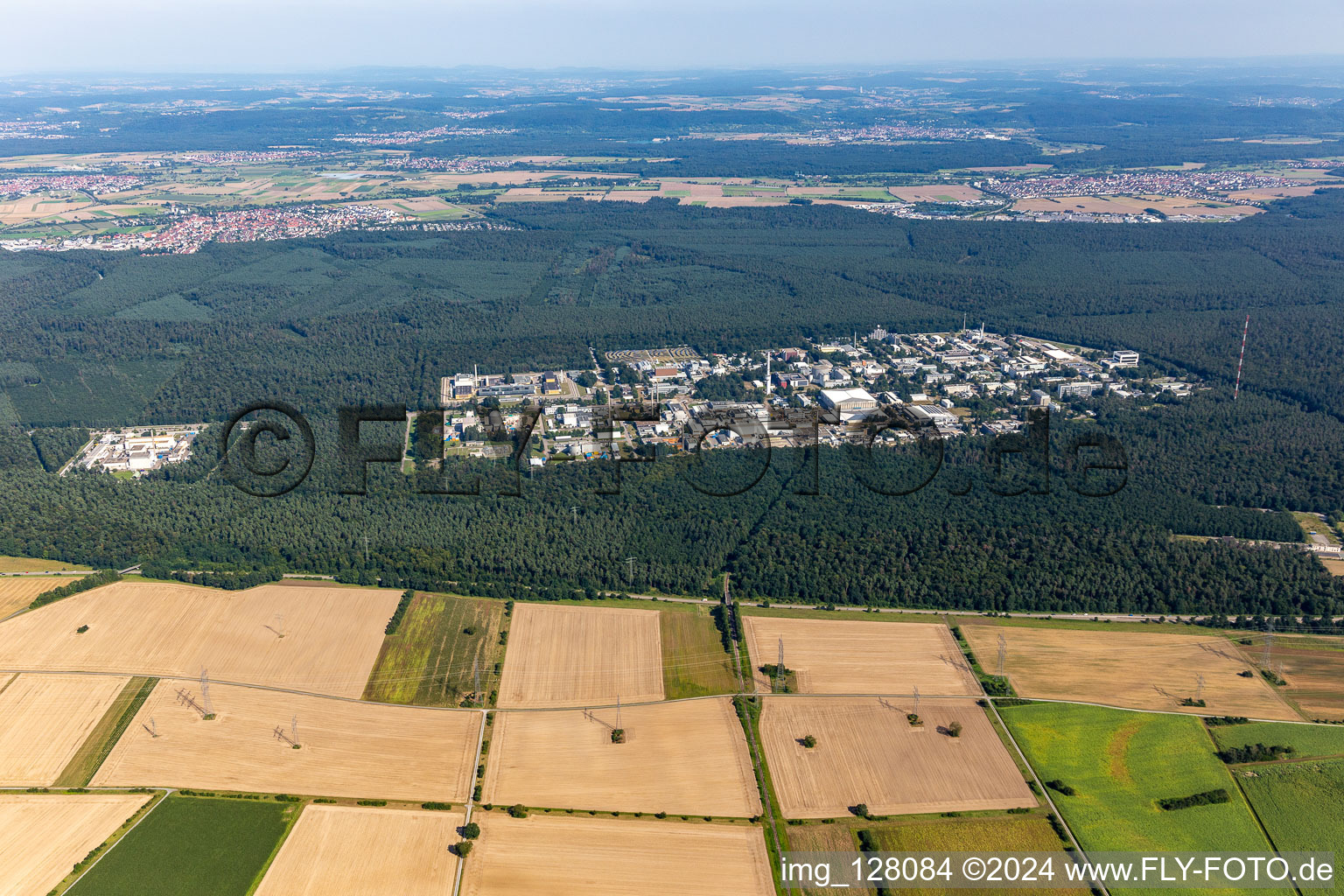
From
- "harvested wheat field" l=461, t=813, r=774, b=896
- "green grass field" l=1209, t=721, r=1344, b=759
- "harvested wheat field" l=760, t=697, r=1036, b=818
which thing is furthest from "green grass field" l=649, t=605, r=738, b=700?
"green grass field" l=1209, t=721, r=1344, b=759

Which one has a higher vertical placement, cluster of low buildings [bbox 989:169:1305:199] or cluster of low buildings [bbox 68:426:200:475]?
cluster of low buildings [bbox 989:169:1305:199]

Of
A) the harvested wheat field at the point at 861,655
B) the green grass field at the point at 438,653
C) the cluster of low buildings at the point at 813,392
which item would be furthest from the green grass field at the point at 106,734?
the cluster of low buildings at the point at 813,392

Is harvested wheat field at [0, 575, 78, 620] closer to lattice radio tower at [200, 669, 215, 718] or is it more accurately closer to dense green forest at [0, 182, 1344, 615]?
dense green forest at [0, 182, 1344, 615]

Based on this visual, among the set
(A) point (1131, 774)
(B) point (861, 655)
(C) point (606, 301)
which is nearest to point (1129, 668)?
(A) point (1131, 774)

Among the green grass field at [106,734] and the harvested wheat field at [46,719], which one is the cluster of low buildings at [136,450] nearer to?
Result: the harvested wheat field at [46,719]

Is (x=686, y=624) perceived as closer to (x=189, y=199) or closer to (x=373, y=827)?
(x=373, y=827)
